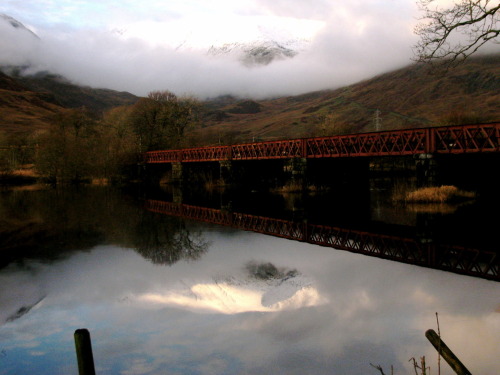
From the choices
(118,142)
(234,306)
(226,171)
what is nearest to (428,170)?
(234,306)

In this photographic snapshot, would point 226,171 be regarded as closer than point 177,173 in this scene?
Yes

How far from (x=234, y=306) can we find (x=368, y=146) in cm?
3749

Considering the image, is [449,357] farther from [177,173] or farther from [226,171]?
[177,173]

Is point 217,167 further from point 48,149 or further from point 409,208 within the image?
point 409,208

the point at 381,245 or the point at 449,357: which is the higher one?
the point at 449,357

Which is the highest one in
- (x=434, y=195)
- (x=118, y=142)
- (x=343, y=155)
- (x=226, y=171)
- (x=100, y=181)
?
(x=118, y=142)

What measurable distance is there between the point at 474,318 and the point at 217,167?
52242 millimetres

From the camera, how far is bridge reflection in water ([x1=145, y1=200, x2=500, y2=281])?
491 inches

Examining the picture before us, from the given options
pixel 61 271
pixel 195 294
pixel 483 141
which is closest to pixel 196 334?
pixel 195 294

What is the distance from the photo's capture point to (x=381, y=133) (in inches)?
1318

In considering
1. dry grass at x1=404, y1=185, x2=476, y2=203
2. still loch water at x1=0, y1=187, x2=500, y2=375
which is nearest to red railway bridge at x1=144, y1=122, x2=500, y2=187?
dry grass at x1=404, y1=185, x2=476, y2=203

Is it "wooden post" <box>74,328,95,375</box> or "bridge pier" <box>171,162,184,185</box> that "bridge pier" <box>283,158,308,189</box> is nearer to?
"bridge pier" <box>171,162,184,185</box>

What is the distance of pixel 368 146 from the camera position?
44.5 metres

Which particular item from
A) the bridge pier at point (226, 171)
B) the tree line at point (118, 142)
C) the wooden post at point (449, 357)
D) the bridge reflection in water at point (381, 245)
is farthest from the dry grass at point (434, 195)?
the tree line at point (118, 142)
